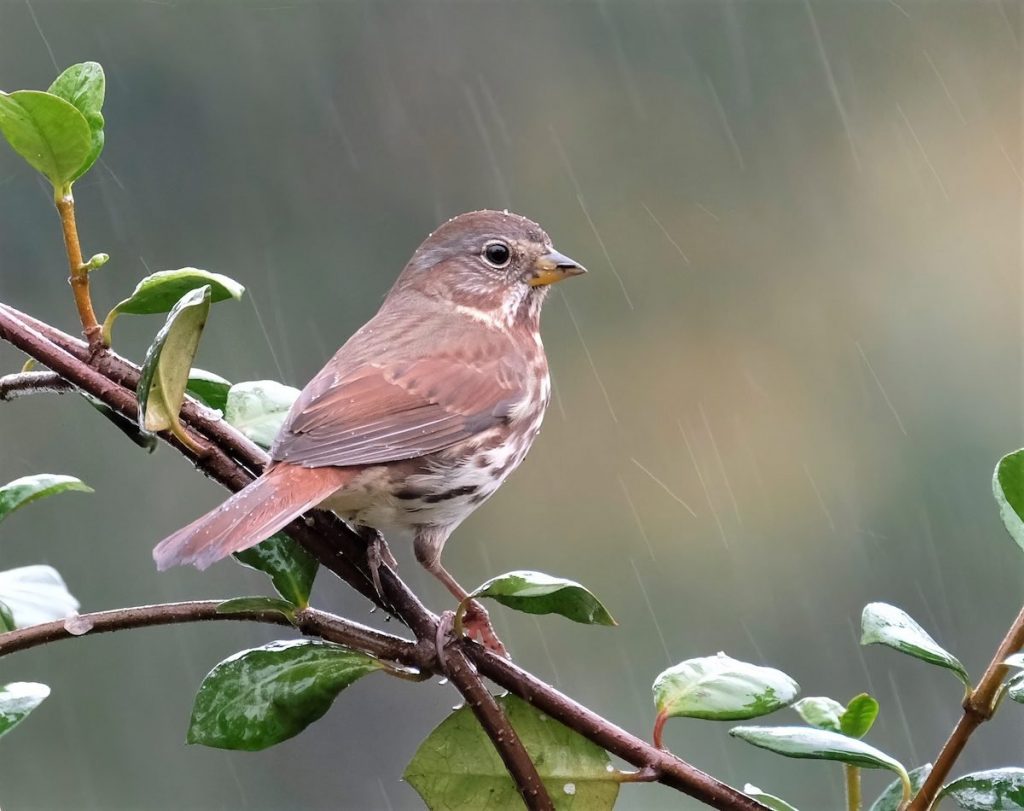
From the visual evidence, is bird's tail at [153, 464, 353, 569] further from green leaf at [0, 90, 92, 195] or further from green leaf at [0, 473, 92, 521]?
green leaf at [0, 90, 92, 195]

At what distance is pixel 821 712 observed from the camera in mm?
1559


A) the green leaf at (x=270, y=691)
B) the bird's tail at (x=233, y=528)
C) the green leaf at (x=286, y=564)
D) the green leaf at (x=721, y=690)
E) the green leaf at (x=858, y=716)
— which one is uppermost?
the bird's tail at (x=233, y=528)

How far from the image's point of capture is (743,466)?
444 inches

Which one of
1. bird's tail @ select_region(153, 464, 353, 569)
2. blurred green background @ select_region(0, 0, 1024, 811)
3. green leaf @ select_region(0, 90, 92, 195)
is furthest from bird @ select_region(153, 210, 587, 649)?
blurred green background @ select_region(0, 0, 1024, 811)

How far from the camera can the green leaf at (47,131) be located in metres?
1.51

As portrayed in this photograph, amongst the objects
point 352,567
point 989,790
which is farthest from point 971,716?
point 352,567

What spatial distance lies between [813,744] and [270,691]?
566mm

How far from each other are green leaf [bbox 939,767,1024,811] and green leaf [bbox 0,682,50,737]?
91 cm

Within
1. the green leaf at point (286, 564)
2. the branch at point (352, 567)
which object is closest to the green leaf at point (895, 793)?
the branch at point (352, 567)

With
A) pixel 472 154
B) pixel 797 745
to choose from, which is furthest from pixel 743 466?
pixel 797 745

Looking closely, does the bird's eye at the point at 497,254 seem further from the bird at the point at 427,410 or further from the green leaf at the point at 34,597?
the green leaf at the point at 34,597

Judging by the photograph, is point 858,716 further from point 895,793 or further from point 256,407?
point 256,407

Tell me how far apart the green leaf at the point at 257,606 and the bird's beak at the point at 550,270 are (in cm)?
186

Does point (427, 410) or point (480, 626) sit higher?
point (427, 410)
